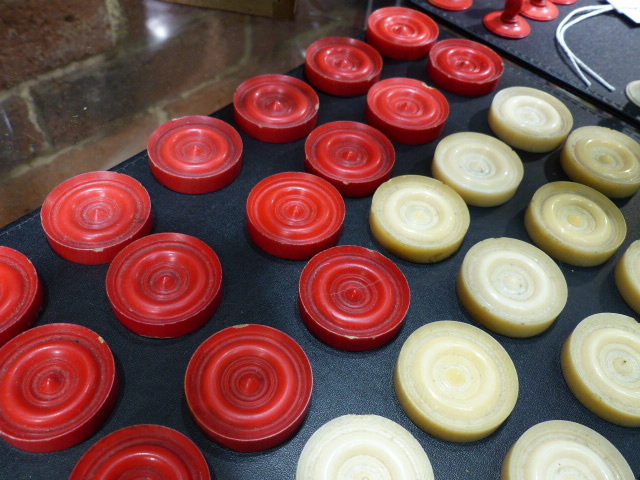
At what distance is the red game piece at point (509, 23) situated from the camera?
210 cm

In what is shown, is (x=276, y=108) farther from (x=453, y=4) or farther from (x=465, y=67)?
(x=453, y=4)

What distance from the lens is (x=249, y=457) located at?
42.3 inches

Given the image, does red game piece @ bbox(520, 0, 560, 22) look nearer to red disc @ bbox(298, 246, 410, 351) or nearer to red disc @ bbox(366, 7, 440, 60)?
red disc @ bbox(366, 7, 440, 60)

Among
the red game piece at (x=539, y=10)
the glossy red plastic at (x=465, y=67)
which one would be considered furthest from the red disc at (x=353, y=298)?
the red game piece at (x=539, y=10)

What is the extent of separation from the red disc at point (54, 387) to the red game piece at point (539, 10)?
2.01 m

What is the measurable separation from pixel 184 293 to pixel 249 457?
38cm

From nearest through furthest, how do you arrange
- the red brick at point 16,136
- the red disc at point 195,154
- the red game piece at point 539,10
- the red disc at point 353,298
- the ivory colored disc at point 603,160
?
the red disc at point 353,298
the red disc at point 195,154
the ivory colored disc at point 603,160
the red brick at point 16,136
the red game piece at point 539,10

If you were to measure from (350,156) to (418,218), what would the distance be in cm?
28

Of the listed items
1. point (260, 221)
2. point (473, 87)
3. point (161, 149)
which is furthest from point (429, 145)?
A: point (161, 149)

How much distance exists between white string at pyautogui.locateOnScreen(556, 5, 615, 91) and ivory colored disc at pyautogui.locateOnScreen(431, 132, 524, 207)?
2.01ft

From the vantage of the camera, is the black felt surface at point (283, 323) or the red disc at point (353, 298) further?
the red disc at point (353, 298)

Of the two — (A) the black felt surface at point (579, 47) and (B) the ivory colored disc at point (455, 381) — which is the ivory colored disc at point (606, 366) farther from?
(A) the black felt surface at point (579, 47)

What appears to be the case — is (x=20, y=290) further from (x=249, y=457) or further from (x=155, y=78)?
(x=155, y=78)

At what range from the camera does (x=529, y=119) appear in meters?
1.75
